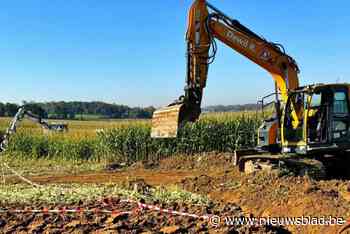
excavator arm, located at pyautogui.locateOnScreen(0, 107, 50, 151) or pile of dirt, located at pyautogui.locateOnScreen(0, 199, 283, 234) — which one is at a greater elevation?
excavator arm, located at pyautogui.locateOnScreen(0, 107, 50, 151)

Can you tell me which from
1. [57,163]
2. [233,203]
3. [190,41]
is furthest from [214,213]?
[57,163]

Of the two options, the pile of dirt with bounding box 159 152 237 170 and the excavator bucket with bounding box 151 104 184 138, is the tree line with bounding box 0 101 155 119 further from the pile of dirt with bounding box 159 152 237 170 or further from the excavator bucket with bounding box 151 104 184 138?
the excavator bucket with bounding box 151 104 184 138

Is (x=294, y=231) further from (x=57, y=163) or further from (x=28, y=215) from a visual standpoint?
(x=57, y=163)

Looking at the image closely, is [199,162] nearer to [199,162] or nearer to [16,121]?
[199,162]

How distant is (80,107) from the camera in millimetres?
67188

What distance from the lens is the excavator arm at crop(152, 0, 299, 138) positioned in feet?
38.1

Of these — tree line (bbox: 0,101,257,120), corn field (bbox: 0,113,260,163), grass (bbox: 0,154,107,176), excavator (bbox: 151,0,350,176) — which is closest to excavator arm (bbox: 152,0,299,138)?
excavator (bbox: 151,0,350,176)

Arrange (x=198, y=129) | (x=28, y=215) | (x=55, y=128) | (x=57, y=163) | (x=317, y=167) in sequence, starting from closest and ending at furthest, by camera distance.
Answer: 1. (x=28, y=215)
2. (x=317, y=167)
3. (x=55, y=128)
4. (x=198, y=129)
5. (x=57, y=163)

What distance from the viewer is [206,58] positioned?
12.2 m

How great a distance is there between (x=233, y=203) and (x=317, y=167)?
10.7ft

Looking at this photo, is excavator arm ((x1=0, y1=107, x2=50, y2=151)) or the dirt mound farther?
the dirt mound

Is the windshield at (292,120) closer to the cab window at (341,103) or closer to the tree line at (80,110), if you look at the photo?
the cab window at (341,103)

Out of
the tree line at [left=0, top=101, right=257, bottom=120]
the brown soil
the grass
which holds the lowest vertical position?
the grass

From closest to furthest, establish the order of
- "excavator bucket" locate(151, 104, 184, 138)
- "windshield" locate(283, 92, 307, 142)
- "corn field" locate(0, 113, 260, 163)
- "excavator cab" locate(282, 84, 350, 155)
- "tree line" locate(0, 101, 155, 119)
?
"excavator bucket" locate(151, 104, 184, 138)
"excavator cab" locate(282, 84, 350, 155)
"windshield" locate(283, 92, 307, 142)
"corn field" locate(0, 113, 260, 163)
"tree line" locate(0, 101, 155, 119)
